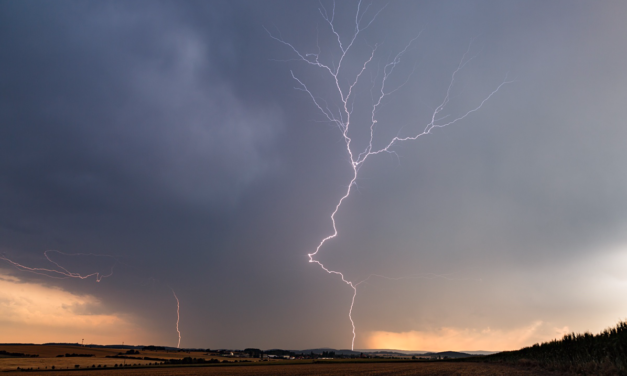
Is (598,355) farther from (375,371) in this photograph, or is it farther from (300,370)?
(300,370)

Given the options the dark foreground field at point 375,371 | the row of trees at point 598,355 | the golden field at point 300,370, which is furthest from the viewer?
the golden field at point 300,370

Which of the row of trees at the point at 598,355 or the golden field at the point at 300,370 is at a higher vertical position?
the row of trees at the point at 598,355

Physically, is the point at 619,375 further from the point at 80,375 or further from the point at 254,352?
the point at 254,352

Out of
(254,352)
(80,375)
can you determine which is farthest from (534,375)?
(254,352)

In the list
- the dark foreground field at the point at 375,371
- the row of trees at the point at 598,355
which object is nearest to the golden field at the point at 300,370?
the dark foreground field at the point at 375,371

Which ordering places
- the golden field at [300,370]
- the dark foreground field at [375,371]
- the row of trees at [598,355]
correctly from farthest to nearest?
the golden field at [300,370]
the dark foreground field at [375,371]
the row of trees at [598,355]

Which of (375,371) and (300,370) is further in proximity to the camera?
(300,370)

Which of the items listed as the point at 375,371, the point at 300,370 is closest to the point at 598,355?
the point at 375,371

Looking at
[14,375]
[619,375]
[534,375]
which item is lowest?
[14,375]

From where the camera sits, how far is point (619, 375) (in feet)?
31.3

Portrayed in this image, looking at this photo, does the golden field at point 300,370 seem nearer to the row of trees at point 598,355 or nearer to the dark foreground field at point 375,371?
the dark foreground field at point 375,371

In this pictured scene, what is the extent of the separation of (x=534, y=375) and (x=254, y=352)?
132397 millimetres

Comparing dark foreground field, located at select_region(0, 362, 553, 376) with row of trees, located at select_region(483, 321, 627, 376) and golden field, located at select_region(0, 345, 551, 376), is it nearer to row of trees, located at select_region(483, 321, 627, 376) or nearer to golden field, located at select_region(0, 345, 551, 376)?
golden field, located at select_region(0, 345, 551, 376)

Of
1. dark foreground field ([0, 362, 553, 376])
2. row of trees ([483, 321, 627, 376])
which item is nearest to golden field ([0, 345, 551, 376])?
dark foreground field ([0, 362, 553, 376])
